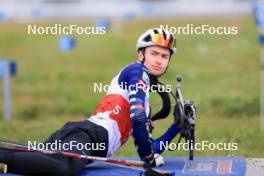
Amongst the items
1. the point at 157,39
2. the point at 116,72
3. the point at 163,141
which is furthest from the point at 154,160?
the point at 116,72

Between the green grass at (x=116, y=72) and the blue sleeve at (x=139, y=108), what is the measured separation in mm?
2697

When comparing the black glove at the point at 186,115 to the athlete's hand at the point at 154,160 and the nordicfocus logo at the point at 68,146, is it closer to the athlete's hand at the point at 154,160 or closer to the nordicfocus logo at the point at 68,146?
the athlete's hand at the point at 154,160

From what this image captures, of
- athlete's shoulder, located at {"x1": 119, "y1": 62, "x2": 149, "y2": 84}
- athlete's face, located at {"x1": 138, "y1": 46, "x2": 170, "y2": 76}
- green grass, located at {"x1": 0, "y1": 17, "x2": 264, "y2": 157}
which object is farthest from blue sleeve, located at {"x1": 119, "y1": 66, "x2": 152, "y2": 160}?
green grass, located at {"x1": 0, "y1": 17, "x2": 264, "y2": 157}

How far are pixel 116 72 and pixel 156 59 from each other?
15240mm

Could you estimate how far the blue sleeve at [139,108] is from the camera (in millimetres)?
7672

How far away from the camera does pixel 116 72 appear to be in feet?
76.5

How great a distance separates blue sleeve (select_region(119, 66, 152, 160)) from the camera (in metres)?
7.67

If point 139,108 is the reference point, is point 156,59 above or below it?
above

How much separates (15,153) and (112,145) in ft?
2.90

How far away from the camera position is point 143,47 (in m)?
8.13

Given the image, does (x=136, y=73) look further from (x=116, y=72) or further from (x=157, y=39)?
(x=116, y=72)

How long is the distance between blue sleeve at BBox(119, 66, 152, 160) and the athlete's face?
147 mm

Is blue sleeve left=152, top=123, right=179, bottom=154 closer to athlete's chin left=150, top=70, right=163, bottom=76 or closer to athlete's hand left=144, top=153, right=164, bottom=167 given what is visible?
athlete's hand left=144, top=153, right=164, bottom=167

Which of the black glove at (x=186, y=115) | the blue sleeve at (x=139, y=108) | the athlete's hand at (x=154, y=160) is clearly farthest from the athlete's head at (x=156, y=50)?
the athlete's hand at (x=154, y=160)
